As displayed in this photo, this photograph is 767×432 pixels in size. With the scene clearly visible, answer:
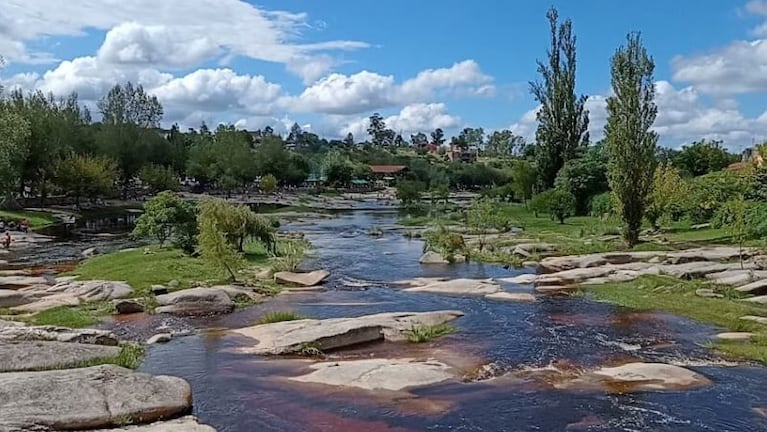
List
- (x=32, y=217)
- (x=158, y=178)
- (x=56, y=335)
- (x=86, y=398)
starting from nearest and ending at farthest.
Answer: (x=86, y=398)
(x=56, y=335)
(x=32, y=217)
(x=158, y=178)

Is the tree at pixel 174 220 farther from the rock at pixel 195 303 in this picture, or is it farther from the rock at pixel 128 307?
the rock at pixel 128 307

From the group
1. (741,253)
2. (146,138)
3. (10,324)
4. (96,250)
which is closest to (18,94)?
(146,138)

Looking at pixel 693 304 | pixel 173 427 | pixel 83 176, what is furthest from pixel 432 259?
pixel 83 176

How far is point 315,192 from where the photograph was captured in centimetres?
17800

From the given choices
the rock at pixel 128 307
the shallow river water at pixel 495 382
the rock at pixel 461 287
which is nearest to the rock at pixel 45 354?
the shallow river water at pixel 495 382

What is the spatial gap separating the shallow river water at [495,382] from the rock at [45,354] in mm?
1943

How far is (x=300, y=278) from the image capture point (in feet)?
144

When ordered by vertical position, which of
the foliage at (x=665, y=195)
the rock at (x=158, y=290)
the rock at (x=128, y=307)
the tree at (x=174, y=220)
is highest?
the foliage at (x=665, y=195)

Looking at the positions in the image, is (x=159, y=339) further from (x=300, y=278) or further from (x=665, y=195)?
(x=665, y=195)

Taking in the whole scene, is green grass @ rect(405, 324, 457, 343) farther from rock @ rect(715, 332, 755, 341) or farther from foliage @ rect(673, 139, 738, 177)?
foliage @ rect(673, 139, 738, 177)

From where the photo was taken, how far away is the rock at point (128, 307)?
109 ft

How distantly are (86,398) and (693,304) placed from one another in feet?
89.6

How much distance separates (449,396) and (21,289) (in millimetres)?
29123

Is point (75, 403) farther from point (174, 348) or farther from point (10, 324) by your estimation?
point (10, 324)
